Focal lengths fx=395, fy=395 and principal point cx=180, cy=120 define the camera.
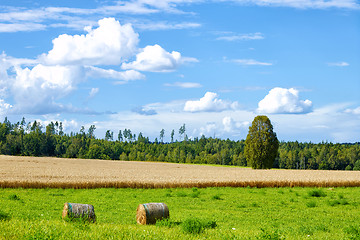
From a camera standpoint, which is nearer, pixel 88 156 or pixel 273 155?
pixel 273 155

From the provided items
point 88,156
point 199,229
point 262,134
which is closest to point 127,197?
point 199,229

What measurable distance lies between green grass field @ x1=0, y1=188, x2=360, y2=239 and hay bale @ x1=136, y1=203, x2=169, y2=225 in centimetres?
84

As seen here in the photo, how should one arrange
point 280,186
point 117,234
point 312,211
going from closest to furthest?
1. point 117,234
2. point 312,211
3. point 280,186

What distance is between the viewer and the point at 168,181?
1649 inches

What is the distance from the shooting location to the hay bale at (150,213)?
57.6 feet

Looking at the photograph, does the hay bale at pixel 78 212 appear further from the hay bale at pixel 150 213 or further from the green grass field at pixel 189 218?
the hay bale at pixel 150 213

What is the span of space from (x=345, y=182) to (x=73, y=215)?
136ft

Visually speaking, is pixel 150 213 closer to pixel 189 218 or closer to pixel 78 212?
pixel 189 218

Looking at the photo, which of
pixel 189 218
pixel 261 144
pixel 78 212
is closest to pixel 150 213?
pixel 189 218

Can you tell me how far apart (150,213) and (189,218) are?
2.92 m

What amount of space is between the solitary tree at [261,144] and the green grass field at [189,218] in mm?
46434

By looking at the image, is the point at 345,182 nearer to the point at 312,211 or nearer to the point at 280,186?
the point at 280,186

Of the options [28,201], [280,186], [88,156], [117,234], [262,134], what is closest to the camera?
[117,234]

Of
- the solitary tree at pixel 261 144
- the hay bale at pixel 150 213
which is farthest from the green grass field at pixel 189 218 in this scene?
the solitary tree at pixel 261 144
